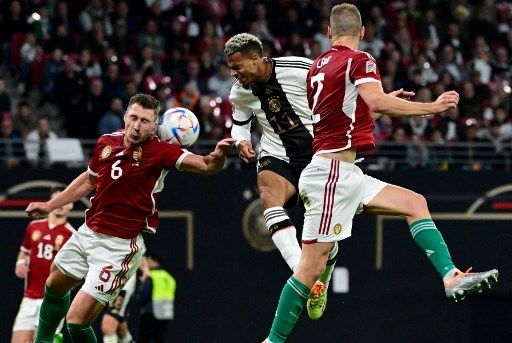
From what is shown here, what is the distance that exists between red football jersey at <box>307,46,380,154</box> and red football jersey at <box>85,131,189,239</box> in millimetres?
1299

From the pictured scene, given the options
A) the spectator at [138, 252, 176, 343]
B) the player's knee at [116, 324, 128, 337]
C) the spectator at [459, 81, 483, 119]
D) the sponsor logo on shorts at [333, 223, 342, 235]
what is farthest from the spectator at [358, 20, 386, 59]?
the sponsor logo on shorts at [333, 223, 342, 235]

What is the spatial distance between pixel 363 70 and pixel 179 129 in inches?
91.7

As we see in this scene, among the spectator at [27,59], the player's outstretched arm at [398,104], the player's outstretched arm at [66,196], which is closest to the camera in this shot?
the player's outstretched arm at [398,104]

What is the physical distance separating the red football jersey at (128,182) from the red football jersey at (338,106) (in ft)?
4.26

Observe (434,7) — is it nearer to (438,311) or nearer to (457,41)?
(457,41)

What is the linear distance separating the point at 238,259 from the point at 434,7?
8062 mm

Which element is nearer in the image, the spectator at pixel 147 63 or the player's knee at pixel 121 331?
the player's knee at pixel 121 331

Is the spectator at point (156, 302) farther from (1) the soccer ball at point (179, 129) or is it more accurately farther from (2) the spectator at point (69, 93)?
(1) the soccer ball at point (179, 129)

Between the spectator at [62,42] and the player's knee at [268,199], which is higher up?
the spectator at [62,42]

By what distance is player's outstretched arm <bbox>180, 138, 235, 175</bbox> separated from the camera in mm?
9109

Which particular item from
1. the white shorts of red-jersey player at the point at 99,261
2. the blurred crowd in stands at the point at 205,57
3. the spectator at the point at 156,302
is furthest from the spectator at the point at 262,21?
the white shorts of red-jersey player at the point at 99,261

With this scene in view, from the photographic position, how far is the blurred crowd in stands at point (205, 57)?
17703 millimetres

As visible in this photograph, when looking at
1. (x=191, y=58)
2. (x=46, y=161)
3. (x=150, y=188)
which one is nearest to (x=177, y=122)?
(x=150, y=188)

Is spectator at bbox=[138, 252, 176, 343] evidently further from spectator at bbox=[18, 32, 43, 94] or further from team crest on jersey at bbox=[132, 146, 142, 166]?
team crest on jersey at bbox=[132, 146, 142, 166]
